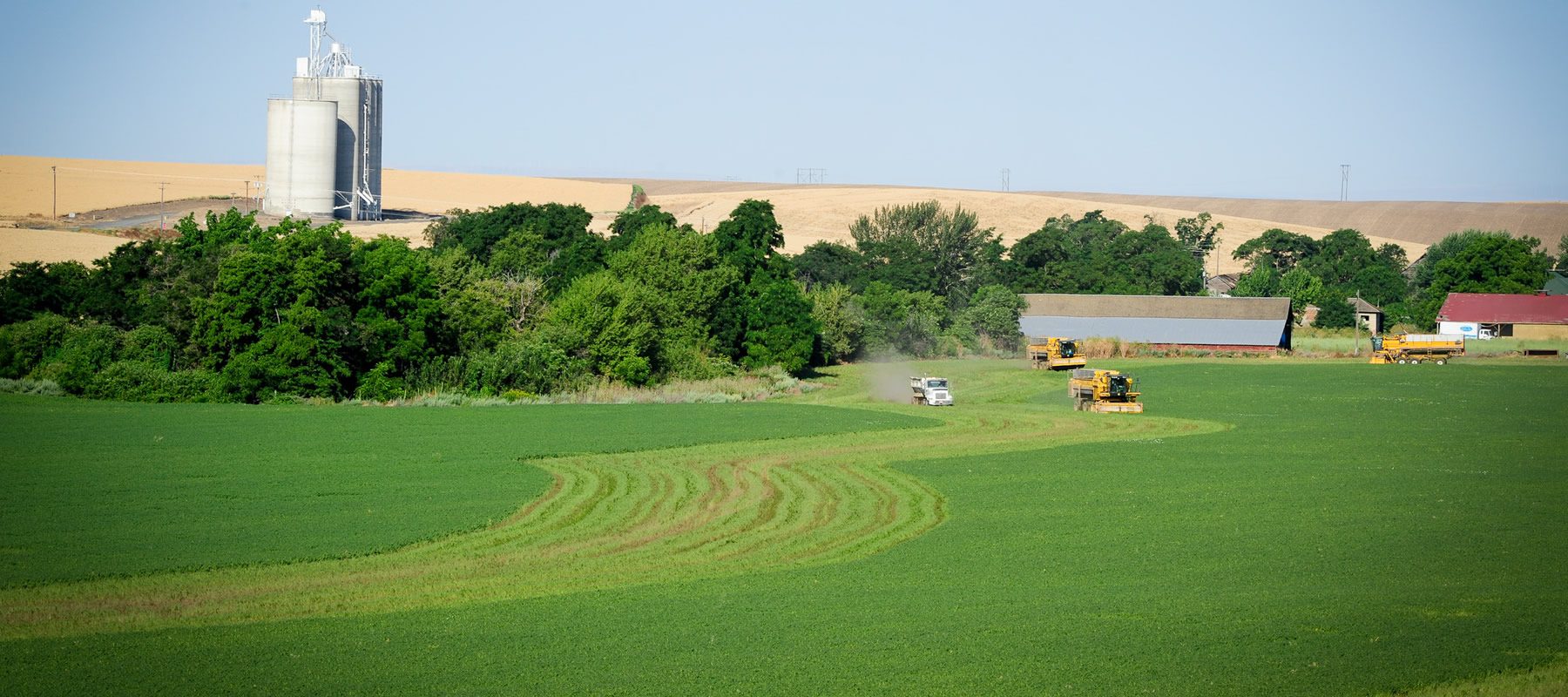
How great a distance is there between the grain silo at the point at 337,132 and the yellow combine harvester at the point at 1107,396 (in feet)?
261

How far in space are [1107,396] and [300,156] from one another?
81.3 m

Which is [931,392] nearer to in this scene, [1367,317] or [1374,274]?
[1367,317]

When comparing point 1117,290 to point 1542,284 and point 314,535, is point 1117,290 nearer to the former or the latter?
point 1542,284

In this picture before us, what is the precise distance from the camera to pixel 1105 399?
6088 centimetres

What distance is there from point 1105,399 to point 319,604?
1704 inches

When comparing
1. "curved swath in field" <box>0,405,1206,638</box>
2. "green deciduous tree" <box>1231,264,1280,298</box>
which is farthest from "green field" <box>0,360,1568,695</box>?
"green deciduous tree" <box>1231,264,1280,298</box>

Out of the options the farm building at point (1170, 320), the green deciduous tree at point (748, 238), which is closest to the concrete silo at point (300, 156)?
the green deciduous tree at point (748, 238)

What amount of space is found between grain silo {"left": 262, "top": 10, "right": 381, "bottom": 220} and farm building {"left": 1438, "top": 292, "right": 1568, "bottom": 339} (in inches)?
3749

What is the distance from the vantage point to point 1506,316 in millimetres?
114250

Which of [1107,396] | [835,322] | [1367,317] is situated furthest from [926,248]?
[1107,396]

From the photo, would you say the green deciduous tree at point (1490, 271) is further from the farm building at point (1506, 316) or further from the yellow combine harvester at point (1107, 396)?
the yellow combine harvester at point (1107, 396)

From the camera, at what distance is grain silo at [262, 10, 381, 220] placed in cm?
11762

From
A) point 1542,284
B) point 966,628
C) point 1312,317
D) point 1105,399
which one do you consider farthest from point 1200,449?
point 1542,284

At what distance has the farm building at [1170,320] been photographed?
333ft
